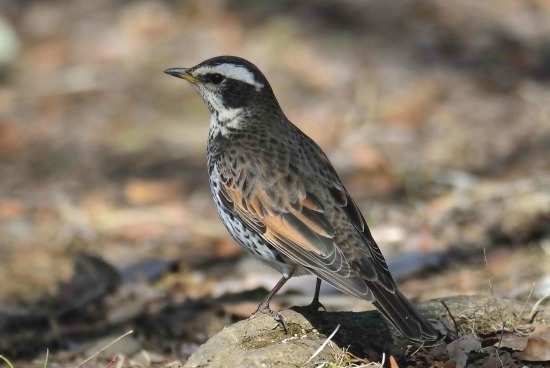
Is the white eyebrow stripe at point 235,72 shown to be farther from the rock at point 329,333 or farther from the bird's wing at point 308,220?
the rock at point 329,333

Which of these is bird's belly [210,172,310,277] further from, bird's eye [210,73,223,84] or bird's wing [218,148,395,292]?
bird's eye [210,73,223,84]

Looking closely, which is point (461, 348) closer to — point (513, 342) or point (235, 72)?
point (513, 342)

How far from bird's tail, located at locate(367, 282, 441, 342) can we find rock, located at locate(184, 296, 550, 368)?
31 cm

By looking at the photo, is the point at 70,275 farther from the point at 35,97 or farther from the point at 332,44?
the point at 332,44

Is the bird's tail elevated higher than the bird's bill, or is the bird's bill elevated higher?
the bird's bill

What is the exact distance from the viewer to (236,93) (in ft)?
25.4

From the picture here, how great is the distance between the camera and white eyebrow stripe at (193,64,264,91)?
7.69 meters

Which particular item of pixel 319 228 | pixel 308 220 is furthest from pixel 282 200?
pixel 319 228

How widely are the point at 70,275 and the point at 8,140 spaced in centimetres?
442

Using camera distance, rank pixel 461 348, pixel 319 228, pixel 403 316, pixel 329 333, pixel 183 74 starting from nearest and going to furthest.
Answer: pixel 403 316, pixel 461 348, pixel 329 333, pixel 319 228, pixel 183 74

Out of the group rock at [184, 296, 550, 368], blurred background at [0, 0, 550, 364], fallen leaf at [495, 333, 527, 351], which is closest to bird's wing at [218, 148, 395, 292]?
rock at [184, 296, 550, 368]

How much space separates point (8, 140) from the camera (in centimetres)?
1377

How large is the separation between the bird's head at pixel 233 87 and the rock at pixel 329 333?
1.94 m

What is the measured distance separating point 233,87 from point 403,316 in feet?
8.86
